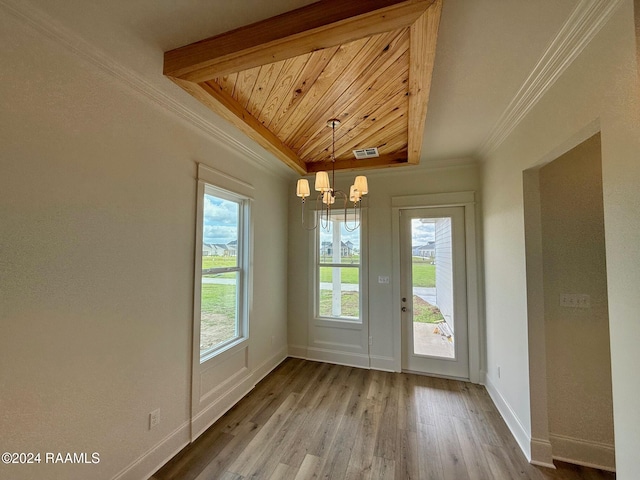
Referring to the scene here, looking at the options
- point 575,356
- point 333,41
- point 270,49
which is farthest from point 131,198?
point 575,356

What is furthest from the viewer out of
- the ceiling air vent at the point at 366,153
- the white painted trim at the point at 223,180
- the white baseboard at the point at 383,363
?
the white baseboard at the point at 383,363

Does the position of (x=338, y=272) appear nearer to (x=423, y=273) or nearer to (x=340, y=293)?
(x=340, y=293)

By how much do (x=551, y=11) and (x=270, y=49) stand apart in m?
1.32

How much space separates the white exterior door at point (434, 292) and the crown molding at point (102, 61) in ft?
8.21

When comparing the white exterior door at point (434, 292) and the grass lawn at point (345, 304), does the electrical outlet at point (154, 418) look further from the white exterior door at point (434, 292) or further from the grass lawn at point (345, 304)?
the white exterior door at point (434, 292)

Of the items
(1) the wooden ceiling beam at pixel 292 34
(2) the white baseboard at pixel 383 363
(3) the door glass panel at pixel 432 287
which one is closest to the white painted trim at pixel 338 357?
(2) the white baseboard at pixel 383 363

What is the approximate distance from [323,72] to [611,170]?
156 centimetres

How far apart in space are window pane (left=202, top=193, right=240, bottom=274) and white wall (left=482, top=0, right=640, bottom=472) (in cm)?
265

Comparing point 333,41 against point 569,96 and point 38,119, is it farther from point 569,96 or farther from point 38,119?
point 38,119

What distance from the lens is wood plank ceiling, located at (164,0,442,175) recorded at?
3.86 feet

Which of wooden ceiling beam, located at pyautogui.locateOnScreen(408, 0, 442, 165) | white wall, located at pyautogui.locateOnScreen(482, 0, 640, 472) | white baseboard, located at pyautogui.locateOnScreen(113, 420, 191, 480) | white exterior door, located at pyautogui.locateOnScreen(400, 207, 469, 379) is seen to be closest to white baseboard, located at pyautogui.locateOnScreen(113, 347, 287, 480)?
white baseboard, located at pyautogui.locateOnScreen(113, 420, 191, 480)

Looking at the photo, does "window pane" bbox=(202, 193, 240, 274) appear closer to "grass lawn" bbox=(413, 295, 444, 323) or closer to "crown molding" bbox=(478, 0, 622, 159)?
"grass lawn" bbox=(413, 295, 444, 323)

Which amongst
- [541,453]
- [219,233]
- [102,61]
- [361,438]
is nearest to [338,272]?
[219,233]

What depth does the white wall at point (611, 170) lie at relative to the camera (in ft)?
3.46
